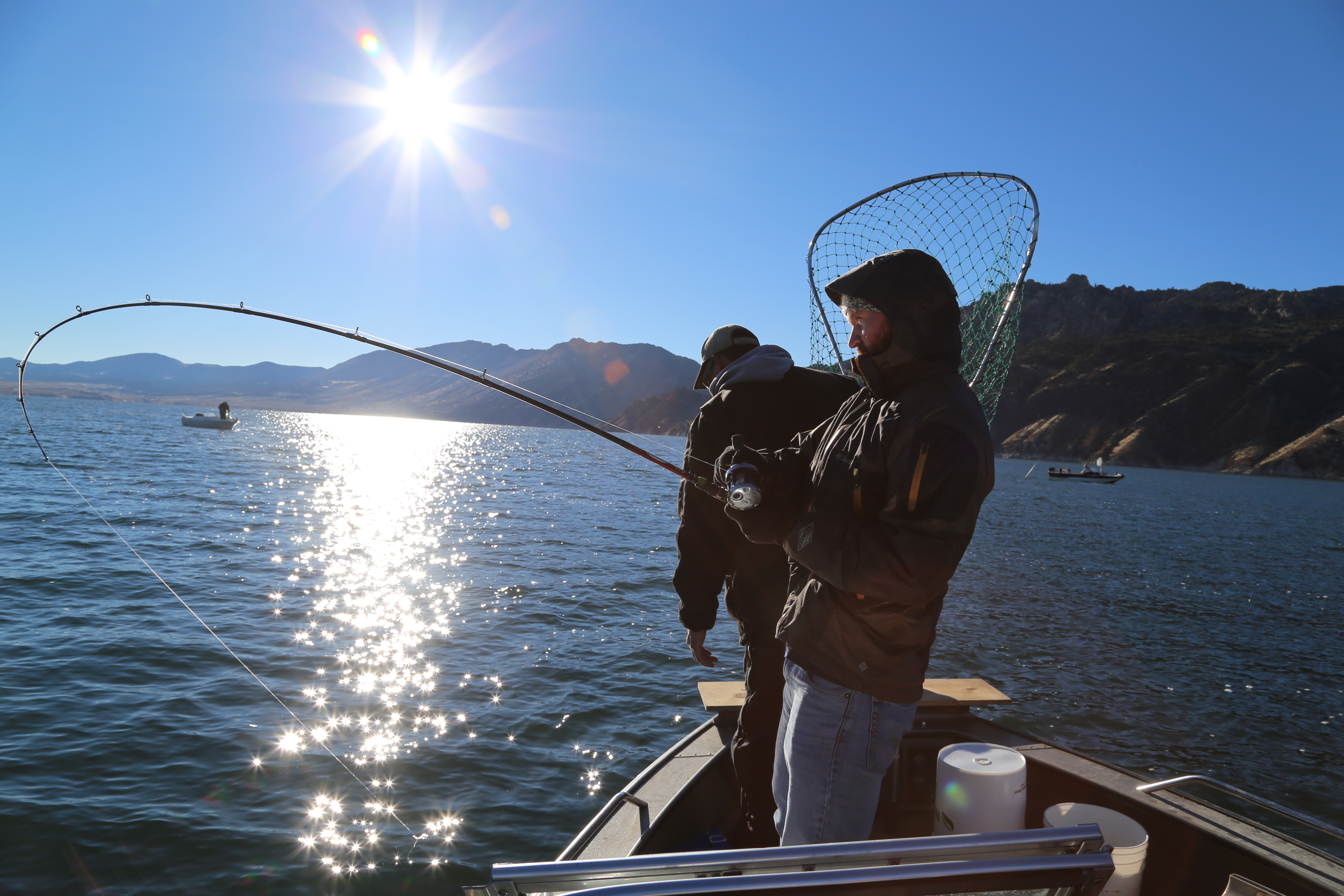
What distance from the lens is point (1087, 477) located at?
258ft

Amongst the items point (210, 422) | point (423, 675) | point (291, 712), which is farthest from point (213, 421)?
point (291, 712)

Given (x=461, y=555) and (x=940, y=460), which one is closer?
(x=940, y=460)

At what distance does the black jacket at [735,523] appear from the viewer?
3908 millimetres

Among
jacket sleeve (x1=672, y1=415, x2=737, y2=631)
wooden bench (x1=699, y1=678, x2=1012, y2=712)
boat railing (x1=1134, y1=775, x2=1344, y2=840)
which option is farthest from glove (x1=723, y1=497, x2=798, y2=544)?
wooden bench (x1=699, y1=678, x2=1012, y2=712)

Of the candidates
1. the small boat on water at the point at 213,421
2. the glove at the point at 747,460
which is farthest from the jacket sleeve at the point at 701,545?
the small boat on water at the point at 213,421

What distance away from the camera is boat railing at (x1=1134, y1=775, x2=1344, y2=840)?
9.84ft

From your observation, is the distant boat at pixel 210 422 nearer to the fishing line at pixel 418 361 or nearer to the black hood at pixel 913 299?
the fishing line at pixel 418 361

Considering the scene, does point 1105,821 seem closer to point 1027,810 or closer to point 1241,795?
point 1241,795

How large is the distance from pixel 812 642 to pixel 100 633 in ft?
42.3

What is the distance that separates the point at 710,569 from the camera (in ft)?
13.2

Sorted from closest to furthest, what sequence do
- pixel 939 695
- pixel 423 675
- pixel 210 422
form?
pixel 939 695, pixel 423 675, pixel 210 422

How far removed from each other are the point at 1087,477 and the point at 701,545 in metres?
87.7

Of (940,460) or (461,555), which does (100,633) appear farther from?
(940,460)

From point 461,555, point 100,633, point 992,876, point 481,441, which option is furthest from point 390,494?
point 481,441
